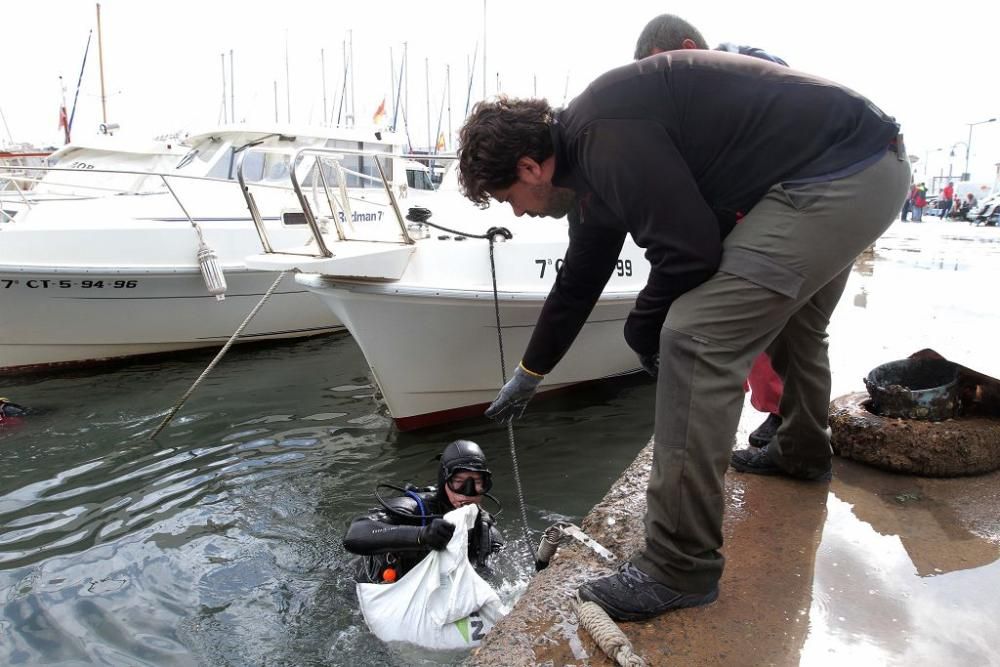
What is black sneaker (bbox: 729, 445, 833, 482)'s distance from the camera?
2.65 meters

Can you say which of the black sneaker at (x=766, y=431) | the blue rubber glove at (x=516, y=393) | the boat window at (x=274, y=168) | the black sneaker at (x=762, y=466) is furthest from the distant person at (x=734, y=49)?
the boat window at (x=274, y=168)

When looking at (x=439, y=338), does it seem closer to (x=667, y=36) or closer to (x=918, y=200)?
(x=667, y=36)

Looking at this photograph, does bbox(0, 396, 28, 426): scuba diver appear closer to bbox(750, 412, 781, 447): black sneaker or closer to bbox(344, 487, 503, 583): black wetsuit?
bbox(344, 487, 503, 583): black wetsuit

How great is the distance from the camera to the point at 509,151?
176cm

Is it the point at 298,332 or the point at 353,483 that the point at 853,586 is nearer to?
the point at 353,483

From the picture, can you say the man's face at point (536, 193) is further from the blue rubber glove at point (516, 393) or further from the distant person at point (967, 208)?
the distant person at point (967, 208)

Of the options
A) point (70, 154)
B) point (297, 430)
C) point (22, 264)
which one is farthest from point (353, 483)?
A: point (70, 154)

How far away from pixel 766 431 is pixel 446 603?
57.6 inches

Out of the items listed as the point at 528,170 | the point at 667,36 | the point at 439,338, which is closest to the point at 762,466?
the point at 528,170

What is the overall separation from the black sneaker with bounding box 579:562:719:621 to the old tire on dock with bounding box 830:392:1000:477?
4.22ft

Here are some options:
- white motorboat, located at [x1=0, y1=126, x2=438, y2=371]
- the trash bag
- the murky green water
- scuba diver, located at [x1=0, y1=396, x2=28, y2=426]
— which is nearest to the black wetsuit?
the trash bag

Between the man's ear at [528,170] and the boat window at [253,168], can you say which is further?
the boat window at [253,168]

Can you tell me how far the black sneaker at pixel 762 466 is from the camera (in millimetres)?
2650

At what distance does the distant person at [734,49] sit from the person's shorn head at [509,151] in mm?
1410
